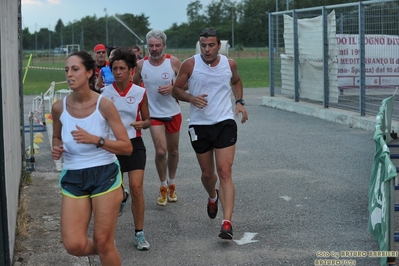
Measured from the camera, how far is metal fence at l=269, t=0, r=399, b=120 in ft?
50.3

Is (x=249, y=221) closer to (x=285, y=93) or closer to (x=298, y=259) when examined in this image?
(x=298, y=259)

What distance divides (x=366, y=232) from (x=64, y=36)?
200 feet

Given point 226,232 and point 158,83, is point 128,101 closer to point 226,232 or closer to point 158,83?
point 226,232

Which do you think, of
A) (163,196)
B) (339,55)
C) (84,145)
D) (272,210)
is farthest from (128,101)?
(339,55)

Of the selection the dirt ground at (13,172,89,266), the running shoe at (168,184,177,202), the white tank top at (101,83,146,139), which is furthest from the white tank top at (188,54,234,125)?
the dirt ground at (13,172,89,266)

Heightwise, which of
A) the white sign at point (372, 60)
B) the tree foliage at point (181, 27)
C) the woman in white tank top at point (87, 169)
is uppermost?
the tree foliage at point (181, 27)

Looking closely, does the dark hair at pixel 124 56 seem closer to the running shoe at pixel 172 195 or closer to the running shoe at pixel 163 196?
the running shoe at pixel 163 196

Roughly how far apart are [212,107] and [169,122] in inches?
53.2

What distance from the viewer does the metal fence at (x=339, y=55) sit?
1532 centimetres

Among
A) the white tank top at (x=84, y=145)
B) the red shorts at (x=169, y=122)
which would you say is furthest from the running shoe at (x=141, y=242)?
the red shorts at (x=169, y=122)

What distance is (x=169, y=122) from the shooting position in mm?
8719

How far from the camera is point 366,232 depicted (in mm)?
7199

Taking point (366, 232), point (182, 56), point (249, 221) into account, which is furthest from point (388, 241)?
point (182, 56)

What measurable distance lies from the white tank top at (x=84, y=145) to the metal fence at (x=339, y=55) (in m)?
9.87
